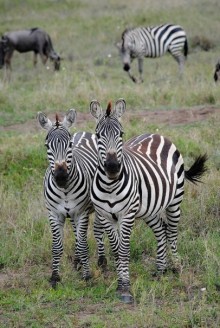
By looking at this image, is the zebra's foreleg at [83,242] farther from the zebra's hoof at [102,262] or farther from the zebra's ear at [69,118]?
the zebra's ear at [69,118]

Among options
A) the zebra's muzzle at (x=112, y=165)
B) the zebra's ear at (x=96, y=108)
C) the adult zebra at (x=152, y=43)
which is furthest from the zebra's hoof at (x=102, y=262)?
the adult zebra at (x=152, y=43)

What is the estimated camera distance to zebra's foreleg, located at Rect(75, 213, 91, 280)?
6.20 m

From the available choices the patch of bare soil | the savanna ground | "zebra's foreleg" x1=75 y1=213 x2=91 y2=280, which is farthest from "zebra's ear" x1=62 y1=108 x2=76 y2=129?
the patch of bare soil

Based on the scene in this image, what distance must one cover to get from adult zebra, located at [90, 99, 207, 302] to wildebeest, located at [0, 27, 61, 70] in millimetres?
12344

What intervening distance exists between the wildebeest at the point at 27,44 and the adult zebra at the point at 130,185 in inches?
486

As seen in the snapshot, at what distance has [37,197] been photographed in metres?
8.38

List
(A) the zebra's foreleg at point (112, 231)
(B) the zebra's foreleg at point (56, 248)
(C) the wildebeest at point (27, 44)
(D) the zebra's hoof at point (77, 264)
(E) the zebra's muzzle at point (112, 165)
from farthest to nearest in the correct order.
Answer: (C) the wildebeest at point (27, 44) → (D) the zebra's hoof at point (77, 264) → (B) the zebra's foreleg at point (56, 248) → (A) the zebra's foreleg at point (112, 231) → (E) the zebra's muzzle at point (112, 165)

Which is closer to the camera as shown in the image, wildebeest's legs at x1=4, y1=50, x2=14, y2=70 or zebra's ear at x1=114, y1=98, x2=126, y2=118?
zebra's ear at x1=114, y1=98, x2=126, y2=118

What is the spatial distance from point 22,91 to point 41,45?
17.1 feet

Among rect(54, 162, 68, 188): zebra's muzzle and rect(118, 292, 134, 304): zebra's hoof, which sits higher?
rect(54, 162, 68, 188): zebra's muzzle

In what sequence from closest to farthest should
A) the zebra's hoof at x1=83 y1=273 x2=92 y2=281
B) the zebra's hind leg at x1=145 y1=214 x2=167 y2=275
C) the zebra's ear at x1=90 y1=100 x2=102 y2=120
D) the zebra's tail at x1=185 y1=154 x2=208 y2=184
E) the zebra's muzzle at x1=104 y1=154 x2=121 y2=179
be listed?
the zebra's muzzle at x1=104 y1=154 x2=121 y2=179 < the zebra's ear at x1=90 y1=100 x2=102 y2=120 < the zebra's hoof at x1=83 y1=273 x2=92 y2=281 < the zebra's hind leg at x1=145 y1=214 x2=167 y2=275 < the zebra's tail at x1=185 y1=154 x2=208 y2=184

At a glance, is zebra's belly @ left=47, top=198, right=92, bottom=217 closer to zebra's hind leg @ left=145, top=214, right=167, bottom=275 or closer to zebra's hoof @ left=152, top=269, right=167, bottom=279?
zebra's hind leg @ left=145, top=214, right=167, bottom=275

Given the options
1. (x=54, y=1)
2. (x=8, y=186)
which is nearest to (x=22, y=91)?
(x=8, y=186)

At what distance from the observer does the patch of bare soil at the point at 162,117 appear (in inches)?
431
